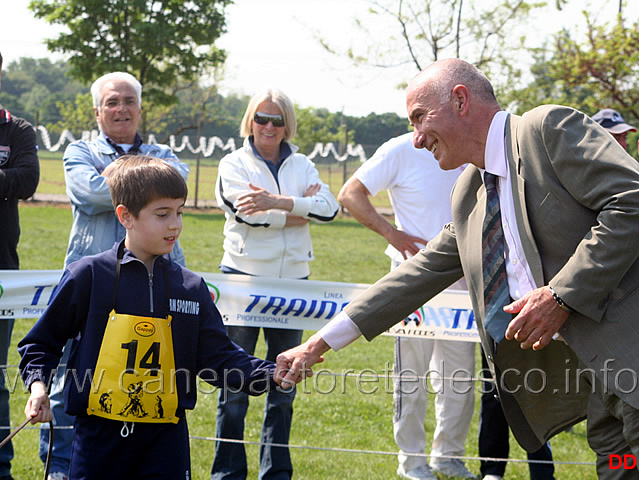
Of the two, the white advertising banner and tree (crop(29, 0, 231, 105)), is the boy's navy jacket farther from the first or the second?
tree (crop(29, 0, 231, 105))

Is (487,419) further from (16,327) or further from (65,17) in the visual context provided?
(65,17)

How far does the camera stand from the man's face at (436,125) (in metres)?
3.12

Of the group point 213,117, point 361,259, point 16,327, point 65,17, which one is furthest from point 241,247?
point 213,117

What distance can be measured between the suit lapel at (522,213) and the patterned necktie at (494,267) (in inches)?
4.4

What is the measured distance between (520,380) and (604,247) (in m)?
0.84

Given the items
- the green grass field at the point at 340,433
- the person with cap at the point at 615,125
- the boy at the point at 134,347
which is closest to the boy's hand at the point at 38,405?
the boy at the point at 134,347

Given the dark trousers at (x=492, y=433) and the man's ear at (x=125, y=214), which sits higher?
the man's ear at (x=125, y=214)

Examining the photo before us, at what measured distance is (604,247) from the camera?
8.93 feet

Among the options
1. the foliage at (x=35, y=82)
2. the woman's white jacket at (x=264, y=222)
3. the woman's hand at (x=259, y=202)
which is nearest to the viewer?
the woman's hand at (x=259, y=202)

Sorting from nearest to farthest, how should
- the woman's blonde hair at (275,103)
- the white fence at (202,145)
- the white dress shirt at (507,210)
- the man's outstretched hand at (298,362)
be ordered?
the white dress shirt at (507,210)
the man's outstretched hand at (298,362)
the woman's blonde hair at (275,103)
the white fence at (202,145)

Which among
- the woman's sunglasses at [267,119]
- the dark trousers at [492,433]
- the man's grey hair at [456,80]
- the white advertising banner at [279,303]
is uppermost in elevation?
the man's grey hair at [456,80]

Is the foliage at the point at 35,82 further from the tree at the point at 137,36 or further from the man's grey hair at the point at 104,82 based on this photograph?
the man's grey hair at the point at 104,82

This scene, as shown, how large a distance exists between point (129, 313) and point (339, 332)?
1.01 m

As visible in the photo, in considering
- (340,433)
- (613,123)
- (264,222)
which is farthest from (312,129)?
(264,222)
